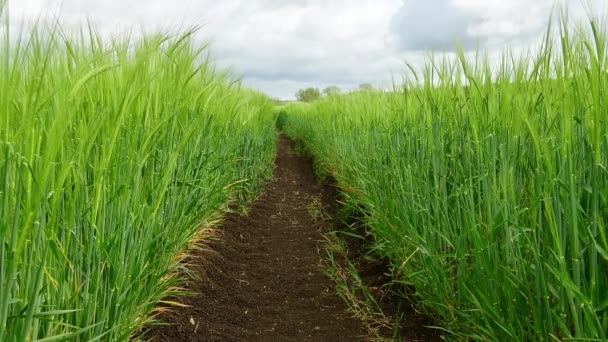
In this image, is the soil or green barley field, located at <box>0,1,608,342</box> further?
the soil

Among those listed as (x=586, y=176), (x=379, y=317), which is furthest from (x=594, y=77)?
(x=379, y=317)

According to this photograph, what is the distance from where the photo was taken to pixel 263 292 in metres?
3.38

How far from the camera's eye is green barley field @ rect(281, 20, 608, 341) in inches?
55.4

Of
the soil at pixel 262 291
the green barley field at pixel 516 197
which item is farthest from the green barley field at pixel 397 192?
the soil at pixel 262 291

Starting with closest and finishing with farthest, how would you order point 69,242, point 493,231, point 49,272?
1. point 49,272
2. point 69,242
3. point 493,231

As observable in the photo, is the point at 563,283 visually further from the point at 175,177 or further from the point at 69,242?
the point at 175,177

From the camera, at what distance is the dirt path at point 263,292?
2.71m

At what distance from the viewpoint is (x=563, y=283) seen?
134cm

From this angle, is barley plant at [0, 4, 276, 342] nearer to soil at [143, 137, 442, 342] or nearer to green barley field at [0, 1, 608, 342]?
green barley field at [0, 1, 608, 342]

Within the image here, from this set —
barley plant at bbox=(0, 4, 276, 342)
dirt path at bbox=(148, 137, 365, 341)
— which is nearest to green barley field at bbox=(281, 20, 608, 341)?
dirt path at bbox=(148, 137, 365, 341)

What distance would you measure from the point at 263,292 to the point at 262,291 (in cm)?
2

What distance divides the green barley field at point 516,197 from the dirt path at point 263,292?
1.71ft

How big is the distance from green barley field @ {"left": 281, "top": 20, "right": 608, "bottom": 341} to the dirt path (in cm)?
52

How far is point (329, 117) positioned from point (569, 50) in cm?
577
